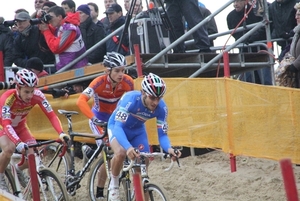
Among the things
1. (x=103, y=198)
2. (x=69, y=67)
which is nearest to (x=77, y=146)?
(x=69, y=67)

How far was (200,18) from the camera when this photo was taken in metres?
11.0

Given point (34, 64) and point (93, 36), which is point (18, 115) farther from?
point (93, 36)

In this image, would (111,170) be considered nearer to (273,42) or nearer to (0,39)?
(273,42)

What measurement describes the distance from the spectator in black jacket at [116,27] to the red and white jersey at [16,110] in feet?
8.36

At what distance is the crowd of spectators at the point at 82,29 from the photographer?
36.7ft

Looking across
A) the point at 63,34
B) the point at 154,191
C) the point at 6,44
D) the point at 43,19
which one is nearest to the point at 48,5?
the point at 43,19

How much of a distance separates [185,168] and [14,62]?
3655 millimetres

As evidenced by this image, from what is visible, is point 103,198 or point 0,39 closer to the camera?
point 103,198

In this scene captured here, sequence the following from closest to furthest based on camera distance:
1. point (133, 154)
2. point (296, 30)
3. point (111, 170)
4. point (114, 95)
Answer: point (133, 154), point (111, 170), point (296, 30), point (114, 95)

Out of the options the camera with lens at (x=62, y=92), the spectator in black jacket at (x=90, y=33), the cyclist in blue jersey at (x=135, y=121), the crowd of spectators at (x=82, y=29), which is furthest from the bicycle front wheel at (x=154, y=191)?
the spectator in black jacket at (x=90, y=33)

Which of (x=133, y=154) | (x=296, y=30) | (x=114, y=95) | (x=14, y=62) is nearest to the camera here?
(x=133, y=154)

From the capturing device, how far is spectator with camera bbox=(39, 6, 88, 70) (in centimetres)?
1157

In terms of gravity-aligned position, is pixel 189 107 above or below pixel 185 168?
above

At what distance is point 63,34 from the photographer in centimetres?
1160
